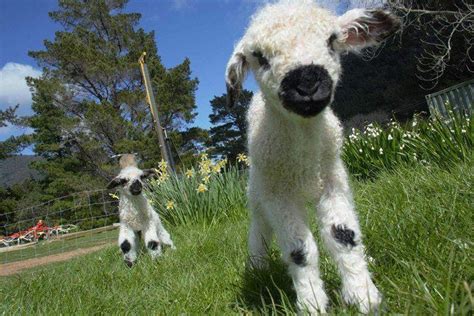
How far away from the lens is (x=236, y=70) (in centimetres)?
255

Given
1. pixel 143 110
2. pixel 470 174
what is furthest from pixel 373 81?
pixel 470 174

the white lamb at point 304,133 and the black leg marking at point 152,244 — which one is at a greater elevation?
the white lamb at point 304,133

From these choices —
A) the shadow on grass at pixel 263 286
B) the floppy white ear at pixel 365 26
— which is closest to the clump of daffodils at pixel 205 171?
the shadow on grass at pixel 263 286

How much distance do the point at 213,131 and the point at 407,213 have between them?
29927 millimetres

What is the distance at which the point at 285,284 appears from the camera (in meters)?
2.74

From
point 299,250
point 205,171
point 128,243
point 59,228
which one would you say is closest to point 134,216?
point 128,243

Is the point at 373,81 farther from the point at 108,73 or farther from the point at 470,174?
the point at 470,174

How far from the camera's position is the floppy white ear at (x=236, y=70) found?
8.32ft

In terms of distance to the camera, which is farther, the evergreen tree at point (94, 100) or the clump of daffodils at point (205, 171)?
the evergreen tree at point (94, 100)

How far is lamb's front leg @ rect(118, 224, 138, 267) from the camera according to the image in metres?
5.21

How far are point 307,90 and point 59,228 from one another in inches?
600

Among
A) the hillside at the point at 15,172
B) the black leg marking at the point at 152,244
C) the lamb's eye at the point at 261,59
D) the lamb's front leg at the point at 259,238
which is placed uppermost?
the hillside at the point at 15,172

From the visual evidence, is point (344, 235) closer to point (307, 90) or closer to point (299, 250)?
point (299, 250)

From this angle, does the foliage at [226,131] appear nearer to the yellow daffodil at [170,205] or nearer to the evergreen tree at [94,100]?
the evergreen tree at [94,100]
